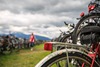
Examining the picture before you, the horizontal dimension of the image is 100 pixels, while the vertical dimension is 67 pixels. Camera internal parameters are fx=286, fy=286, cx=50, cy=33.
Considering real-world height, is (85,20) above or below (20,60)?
above

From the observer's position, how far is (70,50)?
437cm

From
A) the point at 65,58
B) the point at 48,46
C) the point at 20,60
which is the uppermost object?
the point at 48,46

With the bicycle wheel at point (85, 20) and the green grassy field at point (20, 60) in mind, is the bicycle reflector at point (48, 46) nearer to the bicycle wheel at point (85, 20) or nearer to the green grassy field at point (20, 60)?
the bicycle wheel at point (85, 20)

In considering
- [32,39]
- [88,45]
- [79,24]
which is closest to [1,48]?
[32,39]

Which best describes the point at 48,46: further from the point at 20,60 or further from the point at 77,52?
the point at 20,60

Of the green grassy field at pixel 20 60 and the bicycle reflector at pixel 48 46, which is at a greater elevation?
the bicycle reflector at pixel 48 46

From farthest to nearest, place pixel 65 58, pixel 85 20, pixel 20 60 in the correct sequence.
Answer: pixel 20 60 < pixel 85 20 < pixel 65 58

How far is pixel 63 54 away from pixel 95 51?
36.3 inches

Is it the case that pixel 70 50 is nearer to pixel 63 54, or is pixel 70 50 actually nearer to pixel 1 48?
pixel 63 54

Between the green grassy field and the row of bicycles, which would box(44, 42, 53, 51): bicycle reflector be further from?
the green grassy field

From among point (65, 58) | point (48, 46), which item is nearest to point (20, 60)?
point (48, 46)

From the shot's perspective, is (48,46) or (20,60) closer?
(48,46)

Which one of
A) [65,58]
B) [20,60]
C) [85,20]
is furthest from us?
[20,60]

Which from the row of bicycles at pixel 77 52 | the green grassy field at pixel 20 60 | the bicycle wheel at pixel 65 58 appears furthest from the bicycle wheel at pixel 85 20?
the green grassy field at pixel 20 60
